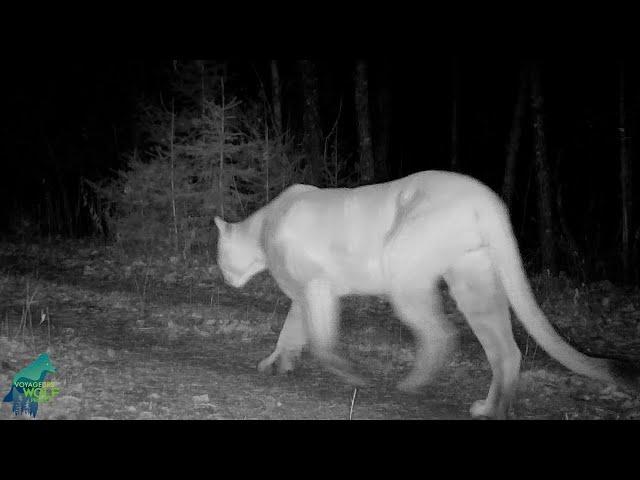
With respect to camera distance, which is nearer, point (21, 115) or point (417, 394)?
point (417, 394)

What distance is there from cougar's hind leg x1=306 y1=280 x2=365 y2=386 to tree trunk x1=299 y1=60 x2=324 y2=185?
8391mm

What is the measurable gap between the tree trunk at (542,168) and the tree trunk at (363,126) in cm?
322

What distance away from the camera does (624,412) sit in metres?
5.13

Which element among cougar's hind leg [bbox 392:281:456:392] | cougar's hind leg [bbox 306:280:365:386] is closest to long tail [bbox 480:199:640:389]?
cougar's hind leg [bbox 392:281:456:392]

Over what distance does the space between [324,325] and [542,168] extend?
7.38 metres

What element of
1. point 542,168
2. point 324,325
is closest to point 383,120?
point 542,168

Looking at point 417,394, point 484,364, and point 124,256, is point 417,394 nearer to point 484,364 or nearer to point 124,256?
point 484,364

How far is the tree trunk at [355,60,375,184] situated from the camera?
1330cm

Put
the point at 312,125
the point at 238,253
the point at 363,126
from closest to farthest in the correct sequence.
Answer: the point at 238,253, the point at 363,126, the point at 312,125

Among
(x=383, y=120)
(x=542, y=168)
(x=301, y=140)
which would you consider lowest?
(x=542, y=168)

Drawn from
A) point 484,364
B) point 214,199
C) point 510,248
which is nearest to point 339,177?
point 214,199

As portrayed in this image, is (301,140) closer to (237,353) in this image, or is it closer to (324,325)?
(237,353)

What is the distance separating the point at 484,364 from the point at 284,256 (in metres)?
2.24

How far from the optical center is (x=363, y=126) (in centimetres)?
1366
